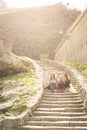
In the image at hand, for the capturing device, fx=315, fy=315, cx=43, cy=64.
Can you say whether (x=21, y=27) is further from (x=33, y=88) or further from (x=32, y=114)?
(x=32, y=114)

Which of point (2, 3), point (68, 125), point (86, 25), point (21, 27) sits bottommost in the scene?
point (68, 125)

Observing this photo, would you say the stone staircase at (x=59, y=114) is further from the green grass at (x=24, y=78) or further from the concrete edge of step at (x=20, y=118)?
the green grass at (x=24, y=78)

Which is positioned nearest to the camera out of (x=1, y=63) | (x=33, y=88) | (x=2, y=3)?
(x=33, y=88)

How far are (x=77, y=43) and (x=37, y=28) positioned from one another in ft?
54.2

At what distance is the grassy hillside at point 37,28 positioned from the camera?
39.1 meters

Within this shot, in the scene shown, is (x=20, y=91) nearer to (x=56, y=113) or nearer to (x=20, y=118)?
(x=56, y=113)

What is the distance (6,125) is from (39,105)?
8.59 ft

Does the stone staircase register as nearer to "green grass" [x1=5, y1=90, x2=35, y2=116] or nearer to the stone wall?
"green grass" [x1=5, y1=90, x2=35, y2=116]

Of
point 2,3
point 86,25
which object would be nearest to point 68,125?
point 86,25

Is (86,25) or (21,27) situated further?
(21,27)

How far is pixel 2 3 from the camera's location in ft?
194

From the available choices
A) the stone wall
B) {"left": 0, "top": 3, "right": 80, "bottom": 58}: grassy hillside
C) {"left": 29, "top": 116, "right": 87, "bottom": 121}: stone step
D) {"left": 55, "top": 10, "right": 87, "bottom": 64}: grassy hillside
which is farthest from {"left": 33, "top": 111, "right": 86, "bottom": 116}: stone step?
{"left": 0, "top": 3, "right": 80, "bottom": 58}: grassy hillside

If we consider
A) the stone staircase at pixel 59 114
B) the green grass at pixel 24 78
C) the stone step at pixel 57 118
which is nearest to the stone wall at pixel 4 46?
the green grass at pixel 24 78

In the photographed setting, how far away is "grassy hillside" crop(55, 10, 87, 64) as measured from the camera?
21928mm
